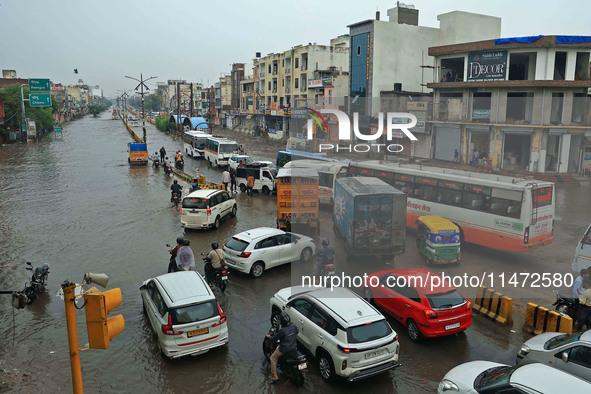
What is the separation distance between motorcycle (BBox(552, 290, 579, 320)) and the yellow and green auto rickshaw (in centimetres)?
382

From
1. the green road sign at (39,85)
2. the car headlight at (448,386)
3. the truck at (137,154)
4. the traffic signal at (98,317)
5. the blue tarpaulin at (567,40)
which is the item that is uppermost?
the blue tarpaulin at (567,40)

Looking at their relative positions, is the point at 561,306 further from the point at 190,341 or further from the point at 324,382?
the point at 190,341

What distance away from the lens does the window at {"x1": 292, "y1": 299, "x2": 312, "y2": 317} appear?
9.36 metres

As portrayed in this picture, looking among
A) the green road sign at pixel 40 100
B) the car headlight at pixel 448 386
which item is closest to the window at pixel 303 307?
the car headlight at pixel 448 386

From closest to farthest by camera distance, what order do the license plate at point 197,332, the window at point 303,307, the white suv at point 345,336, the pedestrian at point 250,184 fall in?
1. the white suv at point 345,336
2. the license plate at point 197,332
3. the window at point 303,307
4. the pedestrian at point 250,184

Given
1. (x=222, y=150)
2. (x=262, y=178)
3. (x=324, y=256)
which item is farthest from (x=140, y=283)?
(x=222, y=150)

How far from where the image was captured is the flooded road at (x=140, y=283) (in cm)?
884

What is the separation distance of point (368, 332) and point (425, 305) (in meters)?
2.14

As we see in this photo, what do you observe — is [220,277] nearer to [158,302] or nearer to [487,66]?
[158,302]

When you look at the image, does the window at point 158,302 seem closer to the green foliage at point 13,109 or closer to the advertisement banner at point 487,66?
the advertisement banner at point 487,66

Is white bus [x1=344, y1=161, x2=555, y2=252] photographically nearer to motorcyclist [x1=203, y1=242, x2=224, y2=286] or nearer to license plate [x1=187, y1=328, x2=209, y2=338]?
motorcyclist [x1=203, y1=242, x2=224, y2=286]

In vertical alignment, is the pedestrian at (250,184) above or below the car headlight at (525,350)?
above

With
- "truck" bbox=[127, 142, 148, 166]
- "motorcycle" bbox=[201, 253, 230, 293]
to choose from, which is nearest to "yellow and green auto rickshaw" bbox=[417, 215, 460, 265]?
"motorcycle" bbox=[201, 253, 230, 293]

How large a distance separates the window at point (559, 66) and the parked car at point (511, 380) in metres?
29.0
